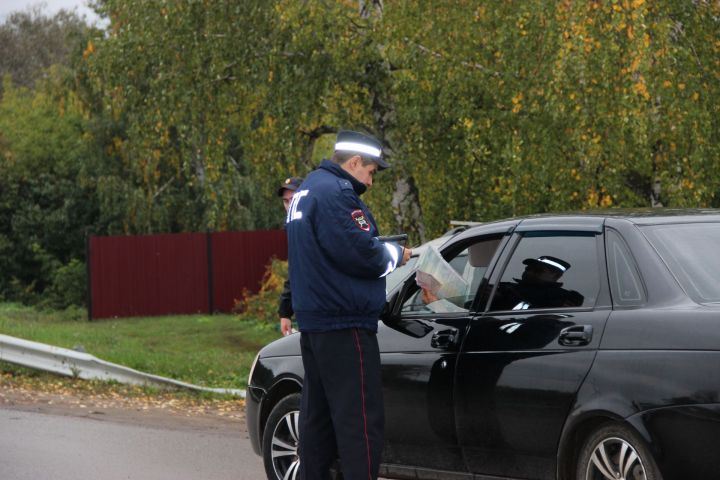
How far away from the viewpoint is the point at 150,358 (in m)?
16.3

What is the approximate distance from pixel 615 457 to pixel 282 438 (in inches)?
93.8

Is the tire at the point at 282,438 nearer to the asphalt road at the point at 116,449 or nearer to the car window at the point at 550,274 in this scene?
the asphalt road at the point at 116,449

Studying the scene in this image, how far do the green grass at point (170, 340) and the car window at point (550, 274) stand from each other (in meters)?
8.47

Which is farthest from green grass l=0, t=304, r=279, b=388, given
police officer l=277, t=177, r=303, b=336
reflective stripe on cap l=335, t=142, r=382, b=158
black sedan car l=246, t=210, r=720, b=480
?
reflective stripe on cap l=335, t=142, r=382, b=158

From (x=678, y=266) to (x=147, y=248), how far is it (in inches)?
936

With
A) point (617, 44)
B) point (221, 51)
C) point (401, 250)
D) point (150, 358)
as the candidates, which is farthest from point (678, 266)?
point (221, 51)

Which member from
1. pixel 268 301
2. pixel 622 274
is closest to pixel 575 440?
pixel 622 274

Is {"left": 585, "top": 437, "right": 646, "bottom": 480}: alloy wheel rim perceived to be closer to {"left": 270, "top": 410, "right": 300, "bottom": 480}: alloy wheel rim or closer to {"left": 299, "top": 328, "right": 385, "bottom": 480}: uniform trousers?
{"left": 299, "top": 328, "right": 385, "bottom": 480}: uniform trousers

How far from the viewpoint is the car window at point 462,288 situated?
6672mm

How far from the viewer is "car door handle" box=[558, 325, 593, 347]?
571 cm

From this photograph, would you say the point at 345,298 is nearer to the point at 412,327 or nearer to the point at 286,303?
the point at 412,327

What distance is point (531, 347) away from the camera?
5980 mm

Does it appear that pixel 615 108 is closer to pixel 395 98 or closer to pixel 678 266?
pixel 395 98

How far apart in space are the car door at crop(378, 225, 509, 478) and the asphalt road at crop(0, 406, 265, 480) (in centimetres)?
197
